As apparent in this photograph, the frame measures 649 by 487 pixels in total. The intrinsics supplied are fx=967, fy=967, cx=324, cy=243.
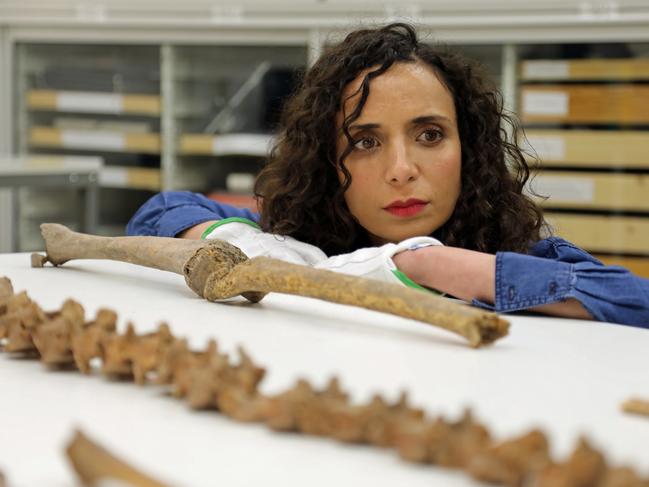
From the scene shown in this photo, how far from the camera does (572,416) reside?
2.52 ft

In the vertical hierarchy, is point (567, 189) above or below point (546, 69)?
below

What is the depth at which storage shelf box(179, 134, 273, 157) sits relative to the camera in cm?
389

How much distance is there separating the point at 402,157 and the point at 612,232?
1.98 meters

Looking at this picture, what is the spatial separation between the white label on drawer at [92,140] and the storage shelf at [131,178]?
0.33 ft

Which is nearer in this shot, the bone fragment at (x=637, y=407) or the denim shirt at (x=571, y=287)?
the bone fragment at (x=637, y=407)

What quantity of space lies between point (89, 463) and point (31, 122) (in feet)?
13.4

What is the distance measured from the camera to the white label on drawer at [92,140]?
13.8 feet

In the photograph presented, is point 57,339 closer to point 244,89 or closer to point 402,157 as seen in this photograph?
point 402,157

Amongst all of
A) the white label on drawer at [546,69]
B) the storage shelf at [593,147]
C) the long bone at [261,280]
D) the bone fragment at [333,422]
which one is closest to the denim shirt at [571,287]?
the long bone at [261,280]

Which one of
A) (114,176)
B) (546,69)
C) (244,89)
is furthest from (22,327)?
(114,176)

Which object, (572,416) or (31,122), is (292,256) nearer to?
(572,416)

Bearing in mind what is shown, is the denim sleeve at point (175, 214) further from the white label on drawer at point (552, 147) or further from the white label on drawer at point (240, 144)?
the white label on drawer at point (240, 144)

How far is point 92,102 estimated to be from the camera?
13.9 feet

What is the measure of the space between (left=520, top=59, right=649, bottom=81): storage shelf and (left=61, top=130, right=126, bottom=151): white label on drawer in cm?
177
